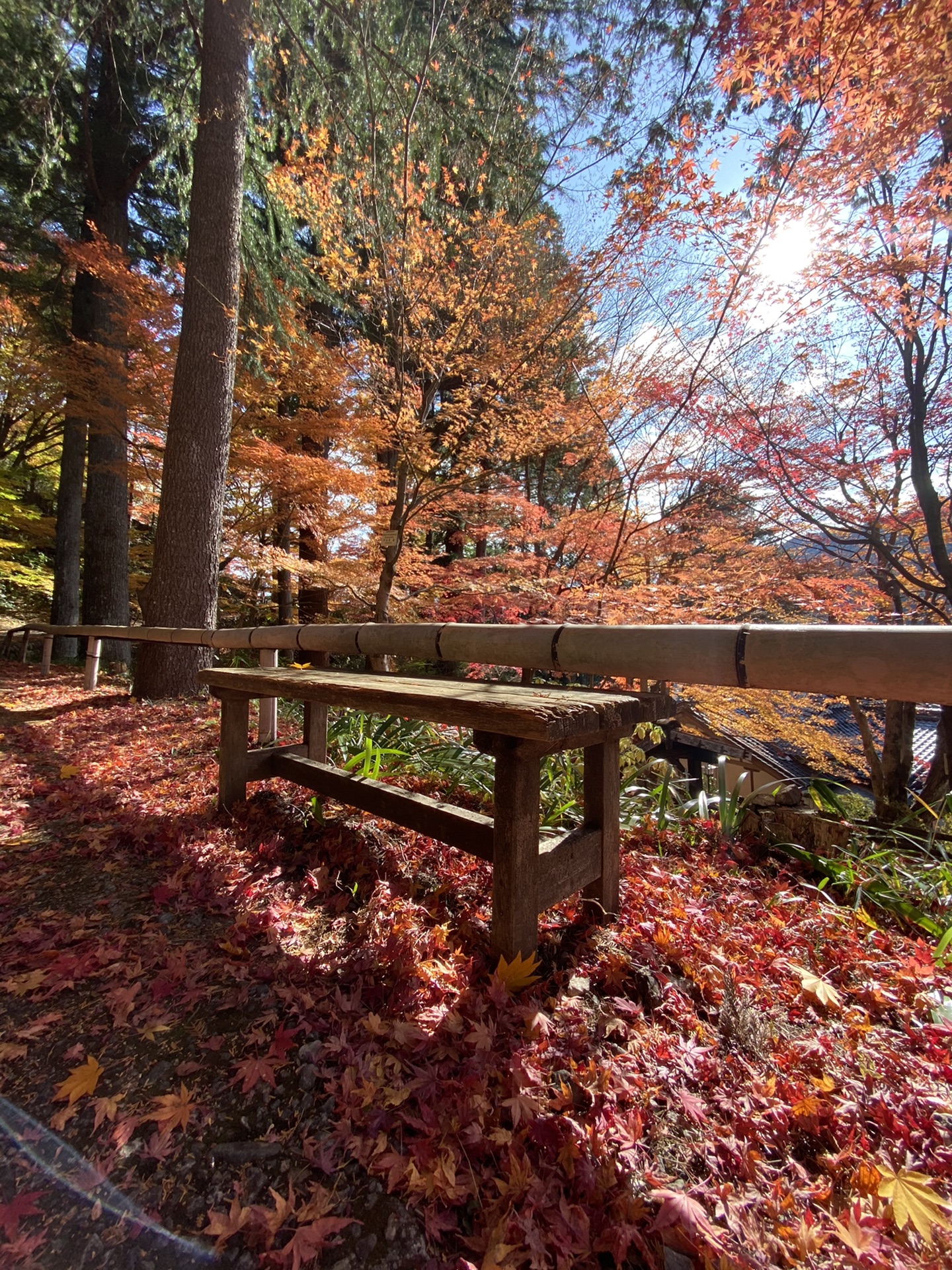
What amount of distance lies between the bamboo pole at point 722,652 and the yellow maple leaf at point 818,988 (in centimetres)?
83

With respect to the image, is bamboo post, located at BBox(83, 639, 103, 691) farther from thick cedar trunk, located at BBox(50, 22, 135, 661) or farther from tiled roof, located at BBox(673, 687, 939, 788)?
tiled roof, located at BBox(673, 687, 939, 788)

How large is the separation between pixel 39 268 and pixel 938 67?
11.3 meters

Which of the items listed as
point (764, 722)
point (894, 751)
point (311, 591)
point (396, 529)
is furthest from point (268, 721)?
point (311, 591)

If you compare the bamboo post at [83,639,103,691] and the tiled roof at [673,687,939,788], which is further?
the bamboo post at [83,639,103,691]

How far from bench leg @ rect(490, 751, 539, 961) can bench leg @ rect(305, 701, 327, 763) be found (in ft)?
4.60

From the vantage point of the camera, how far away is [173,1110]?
Answer: 1.06m

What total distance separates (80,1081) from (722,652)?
1730 mm

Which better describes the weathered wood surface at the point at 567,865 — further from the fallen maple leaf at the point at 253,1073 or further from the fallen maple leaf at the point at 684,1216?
the fallen maple leaf at the point at 253,1073

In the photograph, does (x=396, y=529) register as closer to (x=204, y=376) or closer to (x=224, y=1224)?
(x=204, y=376)

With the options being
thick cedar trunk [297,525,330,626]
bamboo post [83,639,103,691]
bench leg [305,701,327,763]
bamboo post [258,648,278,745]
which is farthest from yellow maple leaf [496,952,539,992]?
thick cedar trunk [297,525,330,626]

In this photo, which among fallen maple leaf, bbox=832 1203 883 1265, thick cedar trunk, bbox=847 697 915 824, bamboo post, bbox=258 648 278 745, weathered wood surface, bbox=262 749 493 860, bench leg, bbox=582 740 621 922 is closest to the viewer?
fallen maple leaf, bbox=832 1203 883 1265

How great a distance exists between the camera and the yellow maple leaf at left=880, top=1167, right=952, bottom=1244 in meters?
0.87

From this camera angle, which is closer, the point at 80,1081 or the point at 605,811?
the point at 80,1081

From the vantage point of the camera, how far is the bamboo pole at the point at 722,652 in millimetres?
1073
